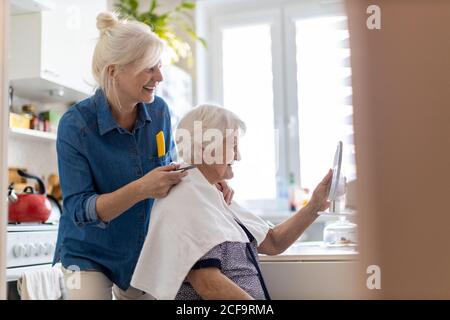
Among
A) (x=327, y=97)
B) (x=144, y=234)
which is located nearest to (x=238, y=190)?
(x=327, y=97)

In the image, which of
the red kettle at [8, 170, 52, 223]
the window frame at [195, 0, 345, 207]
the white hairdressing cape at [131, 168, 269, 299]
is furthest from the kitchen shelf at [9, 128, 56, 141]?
the white hairdressing cape at [131, 168, 269, 299]

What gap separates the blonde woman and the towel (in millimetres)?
690

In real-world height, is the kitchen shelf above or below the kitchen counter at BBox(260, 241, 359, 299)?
above

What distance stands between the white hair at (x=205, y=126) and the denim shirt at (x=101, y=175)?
12cm

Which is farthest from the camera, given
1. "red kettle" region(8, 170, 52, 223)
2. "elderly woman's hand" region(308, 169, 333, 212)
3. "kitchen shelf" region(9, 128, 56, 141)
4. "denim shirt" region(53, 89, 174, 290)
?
"kitchen shelf" region(9, 128, 56, 141)

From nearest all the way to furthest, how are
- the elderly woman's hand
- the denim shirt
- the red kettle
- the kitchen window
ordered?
the denim shirt
the elderly woman's hand
the red kettle
the kitchen window

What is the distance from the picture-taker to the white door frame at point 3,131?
1028 millimetres

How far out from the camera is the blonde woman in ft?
3.99

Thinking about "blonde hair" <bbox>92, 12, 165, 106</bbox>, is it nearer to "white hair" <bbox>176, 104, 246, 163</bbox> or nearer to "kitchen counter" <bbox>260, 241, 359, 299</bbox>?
"white hair" <bbox>176, 104, 246, 163</bbox>

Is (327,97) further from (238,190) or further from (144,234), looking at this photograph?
(144,234)

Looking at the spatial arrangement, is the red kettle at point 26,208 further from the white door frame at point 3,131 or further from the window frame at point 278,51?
the window frame at point 278,51

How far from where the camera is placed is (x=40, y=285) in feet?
6.47

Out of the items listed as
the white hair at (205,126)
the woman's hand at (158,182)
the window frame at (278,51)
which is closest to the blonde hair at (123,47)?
the white hair at (205,126)

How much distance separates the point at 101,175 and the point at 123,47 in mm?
309
